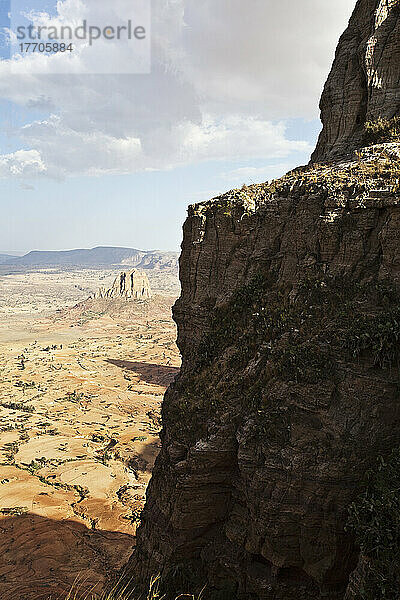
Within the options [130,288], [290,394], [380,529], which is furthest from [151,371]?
[130,288]

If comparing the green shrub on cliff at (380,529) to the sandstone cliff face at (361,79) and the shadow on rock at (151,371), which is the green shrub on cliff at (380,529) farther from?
the shadow on rock at (151,371)

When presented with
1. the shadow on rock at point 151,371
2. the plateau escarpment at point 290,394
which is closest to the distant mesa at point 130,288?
the shadow on rock at point 151,371

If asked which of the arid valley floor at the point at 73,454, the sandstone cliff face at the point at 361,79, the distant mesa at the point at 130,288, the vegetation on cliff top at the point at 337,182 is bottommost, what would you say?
the arid valley floor at the point at 73,454

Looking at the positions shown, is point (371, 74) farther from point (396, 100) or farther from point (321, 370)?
point (321, 370)

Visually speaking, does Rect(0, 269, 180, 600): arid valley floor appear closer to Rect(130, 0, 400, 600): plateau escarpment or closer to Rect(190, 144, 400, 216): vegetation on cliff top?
Rect(130, 0, 400, 600): plateau escarpment

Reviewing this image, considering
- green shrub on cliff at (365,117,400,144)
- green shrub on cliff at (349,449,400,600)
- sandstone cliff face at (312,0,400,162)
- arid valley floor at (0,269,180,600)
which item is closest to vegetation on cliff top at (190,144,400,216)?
green shrub on cliff at (365,117,400,144)

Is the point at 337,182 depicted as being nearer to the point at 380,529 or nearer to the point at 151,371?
the point at 380,529
